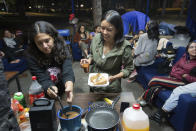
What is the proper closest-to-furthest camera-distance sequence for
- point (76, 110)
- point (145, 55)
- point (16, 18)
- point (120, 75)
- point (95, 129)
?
point (95, 129) < point (76, 110) < point (120, 75) < point (145, 55) < point (16, 18)

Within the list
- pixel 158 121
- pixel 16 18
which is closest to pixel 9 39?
pixel 158 121

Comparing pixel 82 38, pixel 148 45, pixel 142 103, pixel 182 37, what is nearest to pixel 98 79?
pixel 142 103

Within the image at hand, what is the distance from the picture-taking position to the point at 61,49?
1531mm

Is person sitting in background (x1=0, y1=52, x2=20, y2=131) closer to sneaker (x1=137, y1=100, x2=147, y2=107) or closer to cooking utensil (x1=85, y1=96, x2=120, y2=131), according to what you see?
cooking utensil (x1=85, y1=96, x2=120, y2=131)

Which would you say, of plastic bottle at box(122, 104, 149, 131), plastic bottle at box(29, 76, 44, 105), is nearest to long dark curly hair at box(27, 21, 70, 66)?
plastic bottle at box(29, 76, 44, 105)

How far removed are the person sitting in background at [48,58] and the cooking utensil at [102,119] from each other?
0.44 meters

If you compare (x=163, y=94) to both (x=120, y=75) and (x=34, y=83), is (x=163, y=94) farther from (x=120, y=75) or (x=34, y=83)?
(x=34, y=83)

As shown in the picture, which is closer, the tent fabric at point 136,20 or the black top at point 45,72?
the black top at point 45,72

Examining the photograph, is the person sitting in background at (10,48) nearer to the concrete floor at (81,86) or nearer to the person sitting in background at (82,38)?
the concrete floor at (81,86)

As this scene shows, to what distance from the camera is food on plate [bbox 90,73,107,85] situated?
1639mm

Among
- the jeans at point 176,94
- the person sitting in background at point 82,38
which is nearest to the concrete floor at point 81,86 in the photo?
the jeans at point 176,94

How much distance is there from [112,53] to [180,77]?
6.04 ft

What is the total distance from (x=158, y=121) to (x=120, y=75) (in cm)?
160

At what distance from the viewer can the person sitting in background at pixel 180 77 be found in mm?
2713
